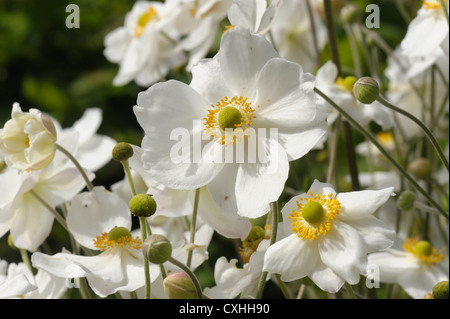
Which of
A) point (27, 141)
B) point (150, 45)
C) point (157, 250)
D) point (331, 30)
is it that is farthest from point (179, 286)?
point (150, 45)

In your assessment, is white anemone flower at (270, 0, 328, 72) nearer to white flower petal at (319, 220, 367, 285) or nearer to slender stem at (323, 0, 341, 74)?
slender stem at (323, 0, 341, 74)

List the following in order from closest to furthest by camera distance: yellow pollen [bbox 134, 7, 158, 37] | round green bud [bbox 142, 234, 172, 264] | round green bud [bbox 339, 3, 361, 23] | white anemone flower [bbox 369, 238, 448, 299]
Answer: round green bud [bbox 142, 234, 172, 264] → white anemone flower [bbox 369, 238, 448, 299] → round green bud [bbox 339, 3, 361, 23] → yellow pollen [bbox 134, 7, 158, 37]

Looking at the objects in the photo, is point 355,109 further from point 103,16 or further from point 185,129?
point 103,16

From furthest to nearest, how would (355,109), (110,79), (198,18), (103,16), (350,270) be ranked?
(103,16), (110,79), (198,18), (355,109), (350,270)

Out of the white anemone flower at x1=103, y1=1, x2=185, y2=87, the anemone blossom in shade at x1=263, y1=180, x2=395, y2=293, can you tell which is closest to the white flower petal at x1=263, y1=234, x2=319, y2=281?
the anemone blossom in shade at x1=263, y1=180, x2=395, y2=293

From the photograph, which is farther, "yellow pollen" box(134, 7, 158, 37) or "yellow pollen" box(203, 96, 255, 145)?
"yellow pollen" box(134, 7, 158, 37)

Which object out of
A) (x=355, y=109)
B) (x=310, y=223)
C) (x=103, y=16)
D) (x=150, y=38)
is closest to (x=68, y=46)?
(x=103, y=16)
